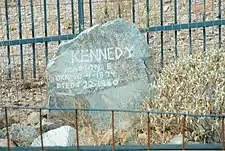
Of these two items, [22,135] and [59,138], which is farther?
[22,135]

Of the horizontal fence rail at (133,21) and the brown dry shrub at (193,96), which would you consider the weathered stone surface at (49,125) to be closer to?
the brown dry shrub at (193,96)

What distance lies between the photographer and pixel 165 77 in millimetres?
5527

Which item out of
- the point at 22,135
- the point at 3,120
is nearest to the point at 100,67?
the point at 3,120

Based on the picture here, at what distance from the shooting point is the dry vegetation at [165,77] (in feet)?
16.2

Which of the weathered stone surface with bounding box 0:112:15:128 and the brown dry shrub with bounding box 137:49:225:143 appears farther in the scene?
the weathered stone surface with bounding box 0:112:15:128

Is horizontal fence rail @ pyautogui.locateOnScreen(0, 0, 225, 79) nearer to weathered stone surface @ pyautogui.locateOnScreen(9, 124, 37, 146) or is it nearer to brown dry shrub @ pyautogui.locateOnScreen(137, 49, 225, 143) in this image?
brown dry shrub @ pyautogui.locateOnScreen(137, 49, 225, 143)

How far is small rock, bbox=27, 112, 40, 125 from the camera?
591 cm

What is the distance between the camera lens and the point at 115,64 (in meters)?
6.27

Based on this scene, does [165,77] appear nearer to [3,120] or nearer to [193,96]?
[193,96]

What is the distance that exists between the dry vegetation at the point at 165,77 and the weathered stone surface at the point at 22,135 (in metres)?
0.40

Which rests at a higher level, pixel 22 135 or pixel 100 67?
pixel 100 67

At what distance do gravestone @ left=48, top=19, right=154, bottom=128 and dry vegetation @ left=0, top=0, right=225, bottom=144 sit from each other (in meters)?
0.25

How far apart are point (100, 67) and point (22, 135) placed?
4.32ft

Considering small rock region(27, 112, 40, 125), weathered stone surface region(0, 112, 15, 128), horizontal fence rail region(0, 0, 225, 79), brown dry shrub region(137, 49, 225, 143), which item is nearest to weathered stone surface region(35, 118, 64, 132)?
small rock region(27, 112, 40, 125)
